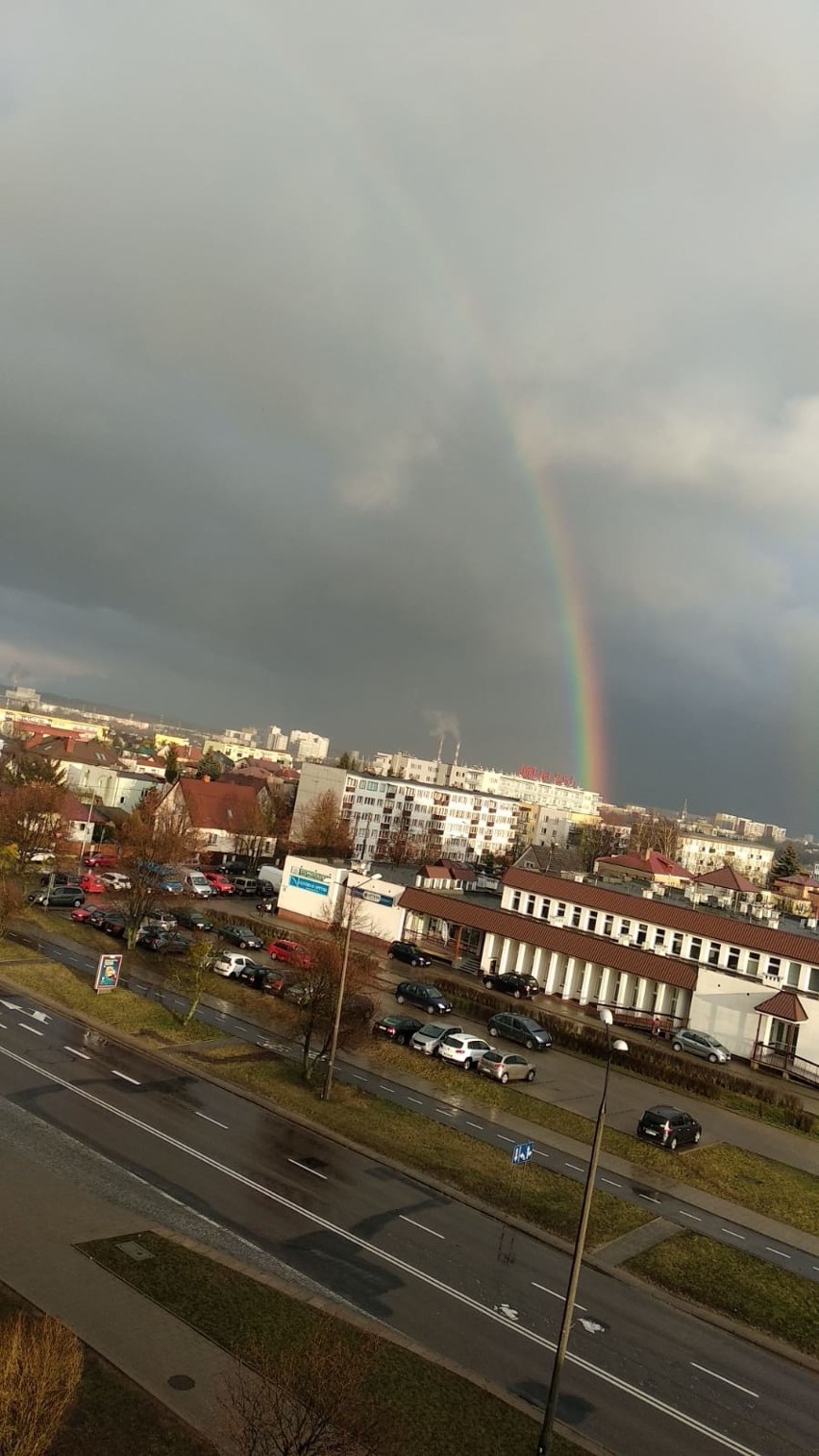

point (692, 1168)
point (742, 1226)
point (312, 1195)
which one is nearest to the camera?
point (312, 1195)

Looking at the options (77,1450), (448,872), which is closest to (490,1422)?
(77,1450)

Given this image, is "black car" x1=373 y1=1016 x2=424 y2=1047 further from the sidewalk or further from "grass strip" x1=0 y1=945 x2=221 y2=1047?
the sidewalk

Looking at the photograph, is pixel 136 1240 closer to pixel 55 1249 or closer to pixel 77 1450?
pixel 55 1249

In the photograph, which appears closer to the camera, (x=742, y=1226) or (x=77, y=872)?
(x=742, y=1226)

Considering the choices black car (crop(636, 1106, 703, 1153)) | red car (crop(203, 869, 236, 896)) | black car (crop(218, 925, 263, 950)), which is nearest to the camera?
black car (crop(636, 1106, 703, 1153))

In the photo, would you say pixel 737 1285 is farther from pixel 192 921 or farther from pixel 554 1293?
pixel 192 921

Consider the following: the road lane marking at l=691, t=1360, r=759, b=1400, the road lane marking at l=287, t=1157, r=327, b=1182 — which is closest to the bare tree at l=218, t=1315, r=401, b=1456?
the road lane marking at l=691, t=1360, r=759, b=1400
